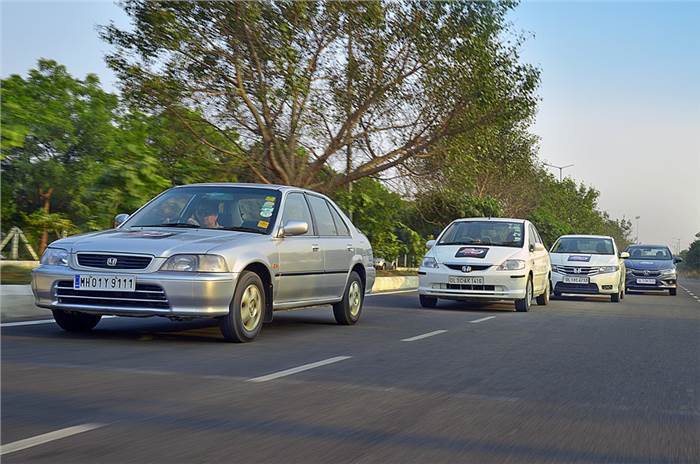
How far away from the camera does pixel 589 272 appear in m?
21.7

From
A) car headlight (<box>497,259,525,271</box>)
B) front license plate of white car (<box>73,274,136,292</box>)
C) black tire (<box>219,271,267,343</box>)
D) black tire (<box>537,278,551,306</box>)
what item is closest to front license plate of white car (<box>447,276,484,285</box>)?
car headlight (<box>497,259,525,271</box>)

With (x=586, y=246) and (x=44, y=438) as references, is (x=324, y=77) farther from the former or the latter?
(x=44, y=438)

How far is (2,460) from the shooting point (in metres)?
4.16

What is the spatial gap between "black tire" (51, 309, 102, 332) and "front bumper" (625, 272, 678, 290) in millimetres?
22856

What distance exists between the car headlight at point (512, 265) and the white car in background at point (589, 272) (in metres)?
6.29

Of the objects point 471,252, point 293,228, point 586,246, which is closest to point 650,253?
point 586,246

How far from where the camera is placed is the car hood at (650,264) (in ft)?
96.0

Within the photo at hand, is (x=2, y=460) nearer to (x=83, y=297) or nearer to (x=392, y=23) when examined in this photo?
(x=83, y=297)

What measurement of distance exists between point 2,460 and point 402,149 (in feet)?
71.5

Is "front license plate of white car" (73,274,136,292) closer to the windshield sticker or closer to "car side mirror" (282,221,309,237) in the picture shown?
"car side mirror" (282,221,309,237)

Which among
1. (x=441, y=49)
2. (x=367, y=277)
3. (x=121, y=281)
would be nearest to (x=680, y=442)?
(x=121, y=281)

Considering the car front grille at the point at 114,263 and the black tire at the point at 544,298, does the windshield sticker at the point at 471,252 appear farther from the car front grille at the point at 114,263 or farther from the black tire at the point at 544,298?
the car front grille at the point at 114,263

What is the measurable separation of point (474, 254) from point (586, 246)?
8.14 metres

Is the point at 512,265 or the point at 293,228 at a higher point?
the point at 293,228
